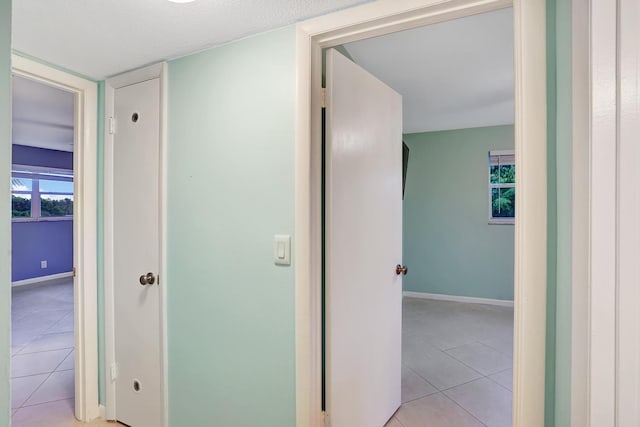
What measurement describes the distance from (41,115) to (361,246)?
13.4ft

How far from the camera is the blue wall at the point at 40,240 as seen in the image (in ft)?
16.9

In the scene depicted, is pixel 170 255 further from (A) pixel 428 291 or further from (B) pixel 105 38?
→ (A) pixel 428 291

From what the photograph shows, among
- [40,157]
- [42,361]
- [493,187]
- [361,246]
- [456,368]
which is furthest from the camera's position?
[40,157]

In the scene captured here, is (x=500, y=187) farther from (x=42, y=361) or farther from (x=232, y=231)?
(x=42, y=361)

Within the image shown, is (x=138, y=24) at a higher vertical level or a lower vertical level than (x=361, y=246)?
higher

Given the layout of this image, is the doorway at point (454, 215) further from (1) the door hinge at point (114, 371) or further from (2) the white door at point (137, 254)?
(1) the door hinge at point (114, 371)

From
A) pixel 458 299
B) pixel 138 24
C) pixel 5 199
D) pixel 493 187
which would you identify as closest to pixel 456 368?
pixel 458 299

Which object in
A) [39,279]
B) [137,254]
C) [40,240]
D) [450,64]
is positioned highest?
[450,64]

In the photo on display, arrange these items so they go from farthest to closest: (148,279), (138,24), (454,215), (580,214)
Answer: (454,215)
(148,279)
(138,24)
(580,214)

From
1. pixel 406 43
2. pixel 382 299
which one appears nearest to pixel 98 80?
pixel 406 43

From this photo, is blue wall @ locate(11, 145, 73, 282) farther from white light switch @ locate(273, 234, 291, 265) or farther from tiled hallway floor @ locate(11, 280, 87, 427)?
white light switch @ locate(273, 234, 291, 265)

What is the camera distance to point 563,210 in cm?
90

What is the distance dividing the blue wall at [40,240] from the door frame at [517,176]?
5824 mm

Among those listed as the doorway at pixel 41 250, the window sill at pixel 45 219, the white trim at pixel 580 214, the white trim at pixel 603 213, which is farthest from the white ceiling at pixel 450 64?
the window sill at pixel 45 219
